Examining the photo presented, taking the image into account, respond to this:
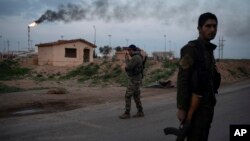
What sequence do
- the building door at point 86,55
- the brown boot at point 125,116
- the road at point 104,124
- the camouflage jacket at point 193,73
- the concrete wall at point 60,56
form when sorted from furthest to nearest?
the building door at point 86,55
the concrete wall at point 60,56
the brown boot at point 125,116
the road at point 104,124
the camouflage jacket at point 193,73

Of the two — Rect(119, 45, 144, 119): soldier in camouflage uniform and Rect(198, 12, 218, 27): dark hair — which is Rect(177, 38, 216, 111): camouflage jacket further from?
Rect(119, 45, 144, 119): soldier in camouflage uniform

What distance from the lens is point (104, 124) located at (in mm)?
8695

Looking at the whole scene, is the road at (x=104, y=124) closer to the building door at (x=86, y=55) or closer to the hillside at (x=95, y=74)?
the hillside at (x=95, y=74)

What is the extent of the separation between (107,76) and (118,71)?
1.35 metres

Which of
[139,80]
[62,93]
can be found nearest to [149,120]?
[139,80]

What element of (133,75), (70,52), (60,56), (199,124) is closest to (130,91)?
(133,75)

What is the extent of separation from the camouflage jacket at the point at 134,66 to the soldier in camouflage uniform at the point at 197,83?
5473 mm

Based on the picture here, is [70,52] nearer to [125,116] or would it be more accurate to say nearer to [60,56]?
[60,56]

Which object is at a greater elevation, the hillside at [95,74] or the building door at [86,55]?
the building door at [86,55]

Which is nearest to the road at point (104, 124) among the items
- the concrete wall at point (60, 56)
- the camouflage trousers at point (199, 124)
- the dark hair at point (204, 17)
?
the camouflage trousers at point (199, 124)

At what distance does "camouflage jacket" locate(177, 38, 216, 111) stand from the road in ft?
10.7

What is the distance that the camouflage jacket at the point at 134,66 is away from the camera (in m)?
9.59

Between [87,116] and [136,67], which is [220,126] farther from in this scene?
[87,116]

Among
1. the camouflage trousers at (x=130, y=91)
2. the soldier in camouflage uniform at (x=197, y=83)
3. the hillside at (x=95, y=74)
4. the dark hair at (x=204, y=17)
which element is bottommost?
the hillside at (x=95, y=74)
